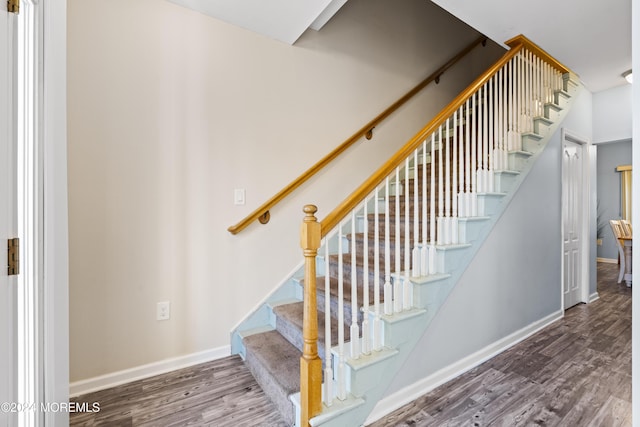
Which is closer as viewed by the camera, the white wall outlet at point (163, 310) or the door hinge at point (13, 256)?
the door hinge at point (13, 256)

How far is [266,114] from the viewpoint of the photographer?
94.9 inches

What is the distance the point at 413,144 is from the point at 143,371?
7.40 feet

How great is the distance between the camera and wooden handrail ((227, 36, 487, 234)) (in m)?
2.30

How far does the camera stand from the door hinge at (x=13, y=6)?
93 cm

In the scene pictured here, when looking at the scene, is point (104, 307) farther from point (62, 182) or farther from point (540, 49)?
point (540, 49)

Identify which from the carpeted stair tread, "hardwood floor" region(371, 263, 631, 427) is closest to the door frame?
"hardwood floor" region(371, 263, 631, 427)

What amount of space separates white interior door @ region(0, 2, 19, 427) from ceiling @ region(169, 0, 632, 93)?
4.77 feet

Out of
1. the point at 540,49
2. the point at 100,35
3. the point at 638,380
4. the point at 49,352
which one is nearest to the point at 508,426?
the point at 638,380

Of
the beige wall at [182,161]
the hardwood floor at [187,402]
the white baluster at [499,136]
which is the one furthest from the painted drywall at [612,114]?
the hardwood floor at [187,402]

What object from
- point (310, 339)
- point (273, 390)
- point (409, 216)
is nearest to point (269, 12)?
point (409, 216)

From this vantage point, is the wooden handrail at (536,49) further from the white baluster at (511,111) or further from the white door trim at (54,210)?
the white door trim at (54,210)

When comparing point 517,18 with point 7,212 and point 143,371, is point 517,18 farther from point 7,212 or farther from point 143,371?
point 143,371

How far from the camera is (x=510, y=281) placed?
2.44 meters

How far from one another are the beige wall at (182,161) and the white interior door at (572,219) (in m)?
2.38
